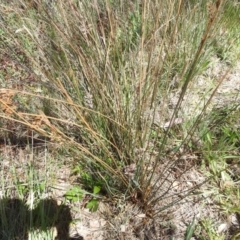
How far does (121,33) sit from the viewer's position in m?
1.64

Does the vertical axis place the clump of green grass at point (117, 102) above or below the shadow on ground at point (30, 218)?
above

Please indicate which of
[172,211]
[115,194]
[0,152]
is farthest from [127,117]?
[0,152]

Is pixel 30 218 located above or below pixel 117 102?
below

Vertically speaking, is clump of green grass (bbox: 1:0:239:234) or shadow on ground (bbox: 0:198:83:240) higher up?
clump of green grass (bbox: 1:0:239:234)

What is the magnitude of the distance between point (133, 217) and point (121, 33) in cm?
100

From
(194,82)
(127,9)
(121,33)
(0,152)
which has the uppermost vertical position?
(127,9)

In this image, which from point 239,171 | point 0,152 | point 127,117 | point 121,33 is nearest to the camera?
point 127,117

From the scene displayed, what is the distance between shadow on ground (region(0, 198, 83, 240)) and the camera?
3.86 ft

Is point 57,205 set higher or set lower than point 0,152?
lower

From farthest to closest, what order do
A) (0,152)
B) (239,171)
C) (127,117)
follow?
(0,152)
(239,171)
(127,117)

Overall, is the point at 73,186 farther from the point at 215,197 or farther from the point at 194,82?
the point at 194,82

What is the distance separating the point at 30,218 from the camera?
3.83ft

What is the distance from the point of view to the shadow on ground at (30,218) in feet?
3.86

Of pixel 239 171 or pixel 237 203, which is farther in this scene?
pixel 239 171
